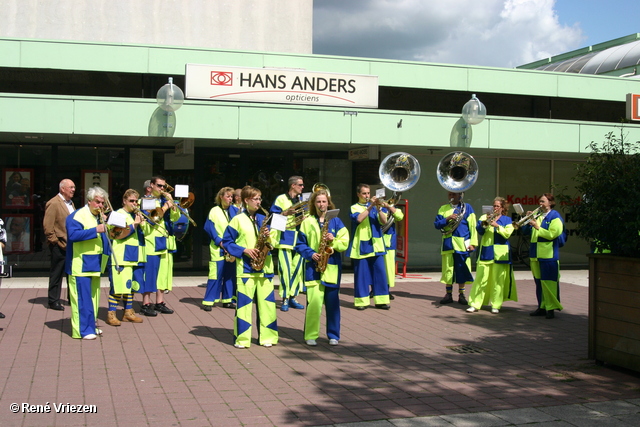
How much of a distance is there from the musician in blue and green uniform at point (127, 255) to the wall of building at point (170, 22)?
38.5 ft

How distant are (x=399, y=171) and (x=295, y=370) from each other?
17.4 ft

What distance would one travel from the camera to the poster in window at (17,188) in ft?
45.4

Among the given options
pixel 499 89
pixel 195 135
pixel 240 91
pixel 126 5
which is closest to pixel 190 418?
pixel 195 135

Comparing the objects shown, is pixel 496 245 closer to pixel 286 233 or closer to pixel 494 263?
pixel 494 263

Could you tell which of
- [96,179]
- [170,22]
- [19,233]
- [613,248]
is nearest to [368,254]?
[613,248]

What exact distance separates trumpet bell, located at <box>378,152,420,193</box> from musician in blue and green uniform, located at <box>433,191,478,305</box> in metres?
0.75

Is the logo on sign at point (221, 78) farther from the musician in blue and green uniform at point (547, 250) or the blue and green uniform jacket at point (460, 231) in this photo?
the musician in blue and green uniform at point (547, 250)

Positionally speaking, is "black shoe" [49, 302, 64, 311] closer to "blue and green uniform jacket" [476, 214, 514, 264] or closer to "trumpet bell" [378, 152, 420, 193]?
"trumpet bell" [378, 152, 420, 193]

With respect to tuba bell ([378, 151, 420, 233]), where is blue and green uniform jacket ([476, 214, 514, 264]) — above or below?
below

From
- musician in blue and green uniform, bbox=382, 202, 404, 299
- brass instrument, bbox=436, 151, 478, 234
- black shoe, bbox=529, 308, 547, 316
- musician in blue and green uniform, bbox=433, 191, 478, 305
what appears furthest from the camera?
brass instrument, bbox=436, 151, 478, 234

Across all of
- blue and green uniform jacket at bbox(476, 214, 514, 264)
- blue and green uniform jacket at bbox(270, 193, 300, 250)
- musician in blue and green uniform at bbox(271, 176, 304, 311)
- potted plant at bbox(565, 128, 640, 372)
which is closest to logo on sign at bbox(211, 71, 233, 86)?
blue and green uniform jacket at bbox(270, 193, 300, 250)

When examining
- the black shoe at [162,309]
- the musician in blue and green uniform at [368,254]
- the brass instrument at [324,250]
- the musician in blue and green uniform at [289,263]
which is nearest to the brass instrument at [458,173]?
the musician in blue and green uniform at [368,254]

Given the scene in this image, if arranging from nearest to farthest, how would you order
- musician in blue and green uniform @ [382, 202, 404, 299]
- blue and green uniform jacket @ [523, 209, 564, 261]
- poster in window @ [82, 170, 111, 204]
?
blue and green uniform jacket @ [523, 209, 564, 261] < musician in blue and green uniform @ [382, 202, 404, 299] < poster in window @ [82, 170, 111, 204]

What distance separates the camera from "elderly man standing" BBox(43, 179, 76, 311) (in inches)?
380
